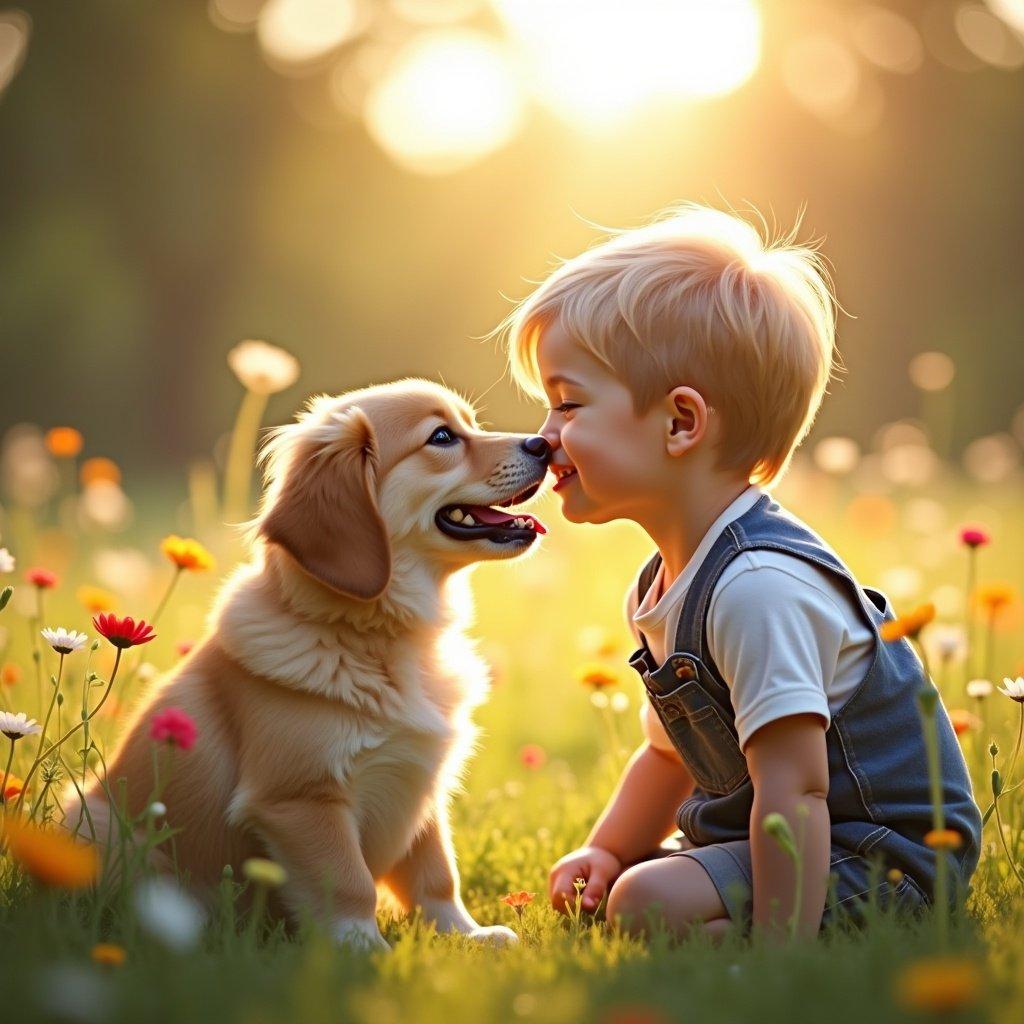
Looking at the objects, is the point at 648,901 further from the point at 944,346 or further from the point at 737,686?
the point at 944,346

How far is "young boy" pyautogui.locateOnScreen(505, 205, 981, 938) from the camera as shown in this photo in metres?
2.28

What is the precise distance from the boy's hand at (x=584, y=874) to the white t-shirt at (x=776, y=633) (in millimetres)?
585

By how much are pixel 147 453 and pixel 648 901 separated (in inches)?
494

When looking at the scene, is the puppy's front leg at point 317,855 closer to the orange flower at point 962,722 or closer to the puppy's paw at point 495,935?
the puppy's paw at point 495,935

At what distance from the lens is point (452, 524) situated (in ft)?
9.47

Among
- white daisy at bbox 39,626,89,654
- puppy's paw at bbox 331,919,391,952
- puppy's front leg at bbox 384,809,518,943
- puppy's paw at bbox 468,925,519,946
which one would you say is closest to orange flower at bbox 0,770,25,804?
white daisy at bbox 39,626,89,654

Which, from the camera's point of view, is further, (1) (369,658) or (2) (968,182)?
(2) (968,182)

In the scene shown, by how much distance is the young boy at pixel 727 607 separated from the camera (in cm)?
228

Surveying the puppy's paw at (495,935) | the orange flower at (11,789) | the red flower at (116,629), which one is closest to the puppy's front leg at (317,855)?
the puppy's paw at (495,935)

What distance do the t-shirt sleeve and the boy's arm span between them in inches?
1.6

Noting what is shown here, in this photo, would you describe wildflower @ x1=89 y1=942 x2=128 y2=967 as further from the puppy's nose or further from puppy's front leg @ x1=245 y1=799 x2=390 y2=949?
the puppy's nose

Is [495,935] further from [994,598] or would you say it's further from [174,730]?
[994,598]

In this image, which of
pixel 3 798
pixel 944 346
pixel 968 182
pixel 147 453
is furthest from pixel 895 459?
pixel 968 182

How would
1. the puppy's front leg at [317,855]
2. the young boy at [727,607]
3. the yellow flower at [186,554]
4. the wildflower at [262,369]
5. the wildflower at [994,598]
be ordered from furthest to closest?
the wildflower at [262,369], the wildflower at [994,598], the yellow flower at [186,554], the puppy's front leg at [317,855], the young boy at [727,607]
